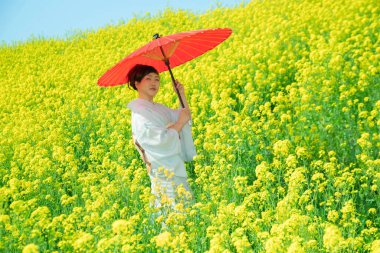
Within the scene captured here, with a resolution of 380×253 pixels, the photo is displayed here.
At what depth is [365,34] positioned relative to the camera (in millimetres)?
9719

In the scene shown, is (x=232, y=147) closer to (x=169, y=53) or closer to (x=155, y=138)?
(x=169, y=53)

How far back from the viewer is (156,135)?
477 centimetres

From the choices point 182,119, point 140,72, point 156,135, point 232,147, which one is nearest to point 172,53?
point 140,72

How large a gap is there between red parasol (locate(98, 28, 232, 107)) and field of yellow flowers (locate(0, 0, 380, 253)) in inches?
42.3

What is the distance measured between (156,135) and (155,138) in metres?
0.03

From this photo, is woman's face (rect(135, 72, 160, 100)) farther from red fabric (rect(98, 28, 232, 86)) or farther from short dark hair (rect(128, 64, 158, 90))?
red fabric (rect(98, 28, 232, 86))

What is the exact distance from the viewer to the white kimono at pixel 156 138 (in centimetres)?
479

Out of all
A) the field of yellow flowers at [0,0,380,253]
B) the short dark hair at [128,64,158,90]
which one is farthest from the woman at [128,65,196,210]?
the field of yellow flowers at [0,0,380,253]

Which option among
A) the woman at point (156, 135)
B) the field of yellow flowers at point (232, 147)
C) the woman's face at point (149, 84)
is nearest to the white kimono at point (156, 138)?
the woman at point (156, 135)

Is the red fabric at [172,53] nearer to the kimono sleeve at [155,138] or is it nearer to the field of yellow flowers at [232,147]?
the kimono sleeve at [155,138]

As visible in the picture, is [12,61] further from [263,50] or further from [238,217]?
[238,217]

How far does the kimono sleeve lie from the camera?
4770 millimetres

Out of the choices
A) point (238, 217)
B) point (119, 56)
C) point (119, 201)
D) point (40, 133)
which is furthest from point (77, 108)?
point (238, 217)

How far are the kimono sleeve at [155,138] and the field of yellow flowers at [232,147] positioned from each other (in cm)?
56
